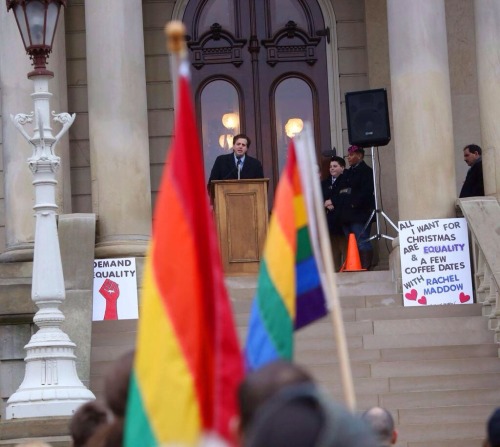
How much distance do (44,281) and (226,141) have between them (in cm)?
924

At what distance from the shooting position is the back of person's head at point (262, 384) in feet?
14.1

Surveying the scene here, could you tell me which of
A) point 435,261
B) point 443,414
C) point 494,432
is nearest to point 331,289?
point 494,432

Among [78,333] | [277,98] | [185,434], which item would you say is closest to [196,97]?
[277,98]

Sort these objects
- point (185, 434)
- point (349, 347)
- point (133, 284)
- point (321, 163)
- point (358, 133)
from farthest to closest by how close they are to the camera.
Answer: point (321, 163), point (358, 133), point (133, 284), point (349, 347), point (185, 434)

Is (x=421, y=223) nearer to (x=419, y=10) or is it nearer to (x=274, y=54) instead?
(x=419, y=10)

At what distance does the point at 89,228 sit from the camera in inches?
657

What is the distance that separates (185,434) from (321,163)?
52.4 ft

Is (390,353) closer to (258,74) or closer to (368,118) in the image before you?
(368,118)

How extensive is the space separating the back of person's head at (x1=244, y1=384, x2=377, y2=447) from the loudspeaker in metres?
14.5

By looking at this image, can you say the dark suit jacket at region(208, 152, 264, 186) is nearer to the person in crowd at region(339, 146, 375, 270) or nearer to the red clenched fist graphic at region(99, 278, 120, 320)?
the person in crowd at region(339, 146, 375, 270)

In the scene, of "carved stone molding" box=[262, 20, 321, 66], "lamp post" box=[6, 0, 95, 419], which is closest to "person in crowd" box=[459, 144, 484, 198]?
"carved stone molding" box=[262, 20, 321, 66]

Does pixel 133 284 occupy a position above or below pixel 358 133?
below

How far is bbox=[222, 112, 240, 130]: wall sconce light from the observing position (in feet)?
70.1

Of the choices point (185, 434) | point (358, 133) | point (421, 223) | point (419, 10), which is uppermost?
point (419, 10)
